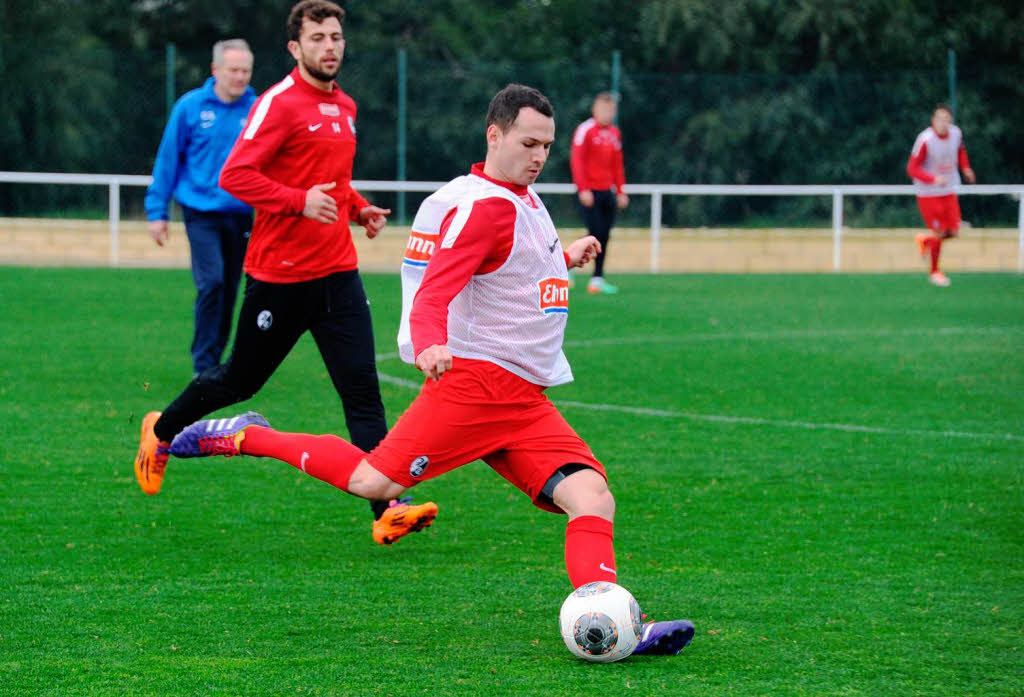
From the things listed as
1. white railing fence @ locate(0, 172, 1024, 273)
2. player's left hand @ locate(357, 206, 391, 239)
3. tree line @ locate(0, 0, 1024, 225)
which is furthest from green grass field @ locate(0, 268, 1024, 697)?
tree line @ locate(0, 0, 1024, 225)

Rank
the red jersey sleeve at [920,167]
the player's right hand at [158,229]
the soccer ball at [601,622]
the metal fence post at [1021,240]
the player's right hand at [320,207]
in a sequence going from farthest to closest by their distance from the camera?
1. the metal fence post at [1021,240]
2. the red jersey sleeve at [920,167]
3. the player's right hand at [158,229]
4. the player's right hand at [320,207]
5. the soccer ball at [601,622]

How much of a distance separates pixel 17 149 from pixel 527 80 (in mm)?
8548

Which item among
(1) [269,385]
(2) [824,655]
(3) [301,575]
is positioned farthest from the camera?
(1) [269,385]

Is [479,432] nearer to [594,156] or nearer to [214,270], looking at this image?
[214,270]

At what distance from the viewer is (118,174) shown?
82.9ft

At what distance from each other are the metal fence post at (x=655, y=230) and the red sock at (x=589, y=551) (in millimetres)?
19749

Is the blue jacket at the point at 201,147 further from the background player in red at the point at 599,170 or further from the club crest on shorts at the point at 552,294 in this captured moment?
the background player in red at the point at 599,170

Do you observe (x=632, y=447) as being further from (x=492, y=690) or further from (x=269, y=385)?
(x=492, y=690)

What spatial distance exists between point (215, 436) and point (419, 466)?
105cm

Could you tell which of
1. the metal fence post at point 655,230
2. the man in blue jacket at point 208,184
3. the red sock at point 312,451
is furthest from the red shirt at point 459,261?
the metal fence post at point 655,230

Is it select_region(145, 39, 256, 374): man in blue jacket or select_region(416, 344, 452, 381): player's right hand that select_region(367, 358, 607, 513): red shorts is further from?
select_region(145, 39, 256, 374): man in blue jacket

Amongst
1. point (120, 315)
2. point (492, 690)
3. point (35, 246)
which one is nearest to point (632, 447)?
point (492, 690)

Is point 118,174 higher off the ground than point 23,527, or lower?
higher

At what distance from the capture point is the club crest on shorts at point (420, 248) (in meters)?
5.12
